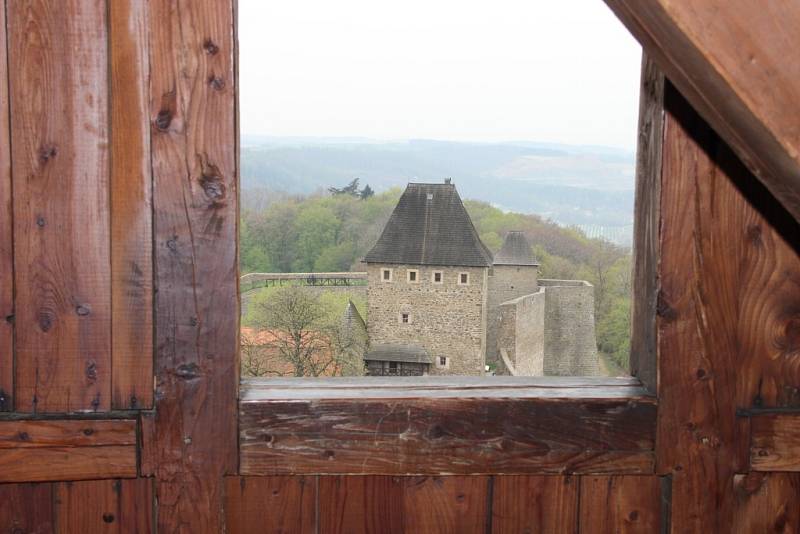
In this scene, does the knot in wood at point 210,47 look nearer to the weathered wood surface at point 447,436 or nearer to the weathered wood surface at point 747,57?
the weathered wood surface at point 447,436

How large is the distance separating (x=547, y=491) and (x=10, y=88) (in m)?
1.17

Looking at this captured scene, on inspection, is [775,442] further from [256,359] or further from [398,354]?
[398,354]

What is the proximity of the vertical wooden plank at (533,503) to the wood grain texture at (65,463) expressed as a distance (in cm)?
66

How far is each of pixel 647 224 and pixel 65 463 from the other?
1129 mm

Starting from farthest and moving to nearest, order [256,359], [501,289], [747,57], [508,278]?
[501,289]
[508,278]
[256,359]
[747,57]

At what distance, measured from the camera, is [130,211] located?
4.41 feet

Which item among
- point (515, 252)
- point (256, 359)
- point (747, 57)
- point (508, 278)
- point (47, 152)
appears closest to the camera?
point (747, 57)

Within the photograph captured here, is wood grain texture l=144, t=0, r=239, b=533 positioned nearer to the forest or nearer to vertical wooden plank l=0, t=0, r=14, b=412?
vertical wooden plank l=0, t=0, r=14, b=412

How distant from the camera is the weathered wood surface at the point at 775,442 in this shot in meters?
1.42

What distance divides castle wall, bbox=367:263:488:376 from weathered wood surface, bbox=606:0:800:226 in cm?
303

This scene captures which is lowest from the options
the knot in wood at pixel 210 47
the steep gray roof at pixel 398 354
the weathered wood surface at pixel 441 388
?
the steep gray roof at pixel 398 354

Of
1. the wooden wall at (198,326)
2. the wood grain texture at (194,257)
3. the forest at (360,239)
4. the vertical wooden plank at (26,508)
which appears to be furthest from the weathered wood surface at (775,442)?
the vertical wooden plank at (26,508)

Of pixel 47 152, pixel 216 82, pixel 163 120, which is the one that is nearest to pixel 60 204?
pixel 47 152

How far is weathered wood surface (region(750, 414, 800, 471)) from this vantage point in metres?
1.42
